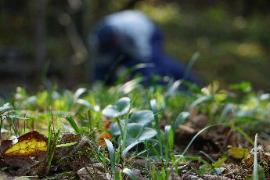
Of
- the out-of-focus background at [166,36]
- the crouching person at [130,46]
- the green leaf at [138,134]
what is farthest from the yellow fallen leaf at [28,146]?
the out-of-focus background at [166,36]

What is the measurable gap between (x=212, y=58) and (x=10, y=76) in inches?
160

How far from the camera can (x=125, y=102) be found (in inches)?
68.6

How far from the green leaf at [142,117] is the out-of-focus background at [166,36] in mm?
8107

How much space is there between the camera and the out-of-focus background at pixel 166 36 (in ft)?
A: 37.2

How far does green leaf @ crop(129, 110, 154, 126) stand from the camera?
1.71m

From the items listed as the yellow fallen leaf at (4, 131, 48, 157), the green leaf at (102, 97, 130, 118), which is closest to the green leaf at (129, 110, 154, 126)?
the green leaf at (102, 97, 130, 118)

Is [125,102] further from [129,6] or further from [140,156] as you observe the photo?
[129,6]

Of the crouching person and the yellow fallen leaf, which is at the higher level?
the crouching person

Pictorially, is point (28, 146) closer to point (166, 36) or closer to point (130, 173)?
point (130, 173)

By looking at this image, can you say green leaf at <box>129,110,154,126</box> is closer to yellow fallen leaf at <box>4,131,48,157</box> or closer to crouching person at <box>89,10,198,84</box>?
yellow fallen leaf at <box>4,131,48,157</box>

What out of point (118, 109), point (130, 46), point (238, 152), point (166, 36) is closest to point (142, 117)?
point (118, 109)

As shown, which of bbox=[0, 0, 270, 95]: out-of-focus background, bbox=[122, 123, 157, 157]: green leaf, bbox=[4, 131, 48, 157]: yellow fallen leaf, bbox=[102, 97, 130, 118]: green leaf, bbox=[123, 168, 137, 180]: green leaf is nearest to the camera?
bbox=[123, 168, 137, 180]: green leaf

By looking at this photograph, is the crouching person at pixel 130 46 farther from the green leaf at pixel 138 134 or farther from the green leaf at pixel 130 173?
the green leaf at pixel 130 173

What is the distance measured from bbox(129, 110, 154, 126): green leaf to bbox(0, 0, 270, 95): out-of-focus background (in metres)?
8.11
